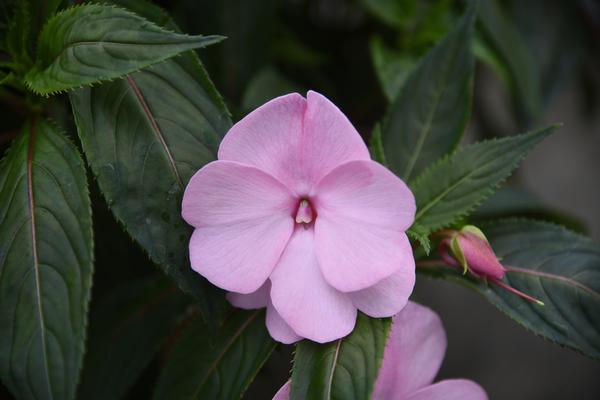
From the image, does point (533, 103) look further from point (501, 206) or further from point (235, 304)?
point (235, 304)

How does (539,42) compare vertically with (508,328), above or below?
above

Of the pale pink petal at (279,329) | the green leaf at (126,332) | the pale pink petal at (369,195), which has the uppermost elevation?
the pale pink petal at (369,195)

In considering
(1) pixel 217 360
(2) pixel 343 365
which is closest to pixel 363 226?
(2) pixel 343 365

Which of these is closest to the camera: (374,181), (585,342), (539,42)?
(374,181)

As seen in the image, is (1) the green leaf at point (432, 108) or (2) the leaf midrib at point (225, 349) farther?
(1) the green leaf at point (432, 108)

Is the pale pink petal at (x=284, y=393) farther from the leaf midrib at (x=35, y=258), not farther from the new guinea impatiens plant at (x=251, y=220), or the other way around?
the leaf midrib at (x=35, y=258)

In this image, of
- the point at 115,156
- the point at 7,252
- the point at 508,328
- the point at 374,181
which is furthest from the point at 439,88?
the point at 508,328

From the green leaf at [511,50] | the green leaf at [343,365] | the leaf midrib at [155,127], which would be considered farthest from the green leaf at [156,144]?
the green leaf at [511,50]
